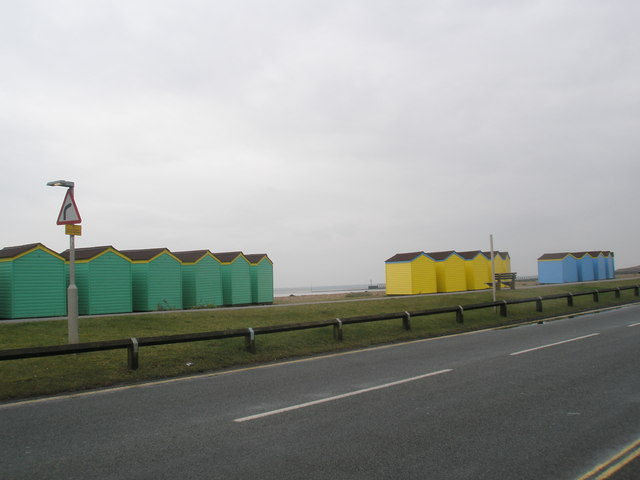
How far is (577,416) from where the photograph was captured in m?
6.36

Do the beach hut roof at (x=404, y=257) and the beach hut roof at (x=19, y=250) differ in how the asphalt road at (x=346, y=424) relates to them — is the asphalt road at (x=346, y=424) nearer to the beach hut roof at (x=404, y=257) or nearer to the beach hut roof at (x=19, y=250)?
the beach hut roof at (x=19, y=250)

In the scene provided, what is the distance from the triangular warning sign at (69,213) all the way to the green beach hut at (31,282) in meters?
12.7

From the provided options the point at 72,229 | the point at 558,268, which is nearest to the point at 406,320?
the point at 72,229

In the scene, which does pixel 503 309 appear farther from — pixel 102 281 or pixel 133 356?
pixel 102 281

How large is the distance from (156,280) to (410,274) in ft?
66.7

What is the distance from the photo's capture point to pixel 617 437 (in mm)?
5551

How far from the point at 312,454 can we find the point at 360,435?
32.3 inches

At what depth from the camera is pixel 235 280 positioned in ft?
109

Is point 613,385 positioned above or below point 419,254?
below

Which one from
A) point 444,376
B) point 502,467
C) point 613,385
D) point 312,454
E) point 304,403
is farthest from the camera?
point 444,376

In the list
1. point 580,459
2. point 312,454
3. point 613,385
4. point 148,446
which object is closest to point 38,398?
point 148,446

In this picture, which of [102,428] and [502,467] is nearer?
[502,467]

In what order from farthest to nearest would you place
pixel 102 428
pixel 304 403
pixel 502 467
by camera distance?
1. pixel 304 403
2. pixel 102 428
3. pixel 502 467

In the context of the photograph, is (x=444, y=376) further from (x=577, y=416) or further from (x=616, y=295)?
(x=616, y=295)
